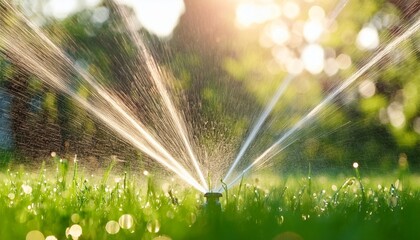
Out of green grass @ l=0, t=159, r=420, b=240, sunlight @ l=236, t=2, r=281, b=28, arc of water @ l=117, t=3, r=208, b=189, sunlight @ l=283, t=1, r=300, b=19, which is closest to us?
green grass @ l=0, t=159, r=420, b=240

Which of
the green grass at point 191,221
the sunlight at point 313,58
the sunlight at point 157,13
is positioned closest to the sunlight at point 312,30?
the sunlight at point 313,58

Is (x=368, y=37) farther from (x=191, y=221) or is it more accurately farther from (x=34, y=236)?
(x=34, y=236)

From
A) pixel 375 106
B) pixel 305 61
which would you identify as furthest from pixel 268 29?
pixel 375 106

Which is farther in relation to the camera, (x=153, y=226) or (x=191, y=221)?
(x=191, y=221)

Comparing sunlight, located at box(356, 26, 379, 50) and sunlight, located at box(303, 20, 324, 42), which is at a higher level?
sunlight, located at box(303, 20, 324, 42)

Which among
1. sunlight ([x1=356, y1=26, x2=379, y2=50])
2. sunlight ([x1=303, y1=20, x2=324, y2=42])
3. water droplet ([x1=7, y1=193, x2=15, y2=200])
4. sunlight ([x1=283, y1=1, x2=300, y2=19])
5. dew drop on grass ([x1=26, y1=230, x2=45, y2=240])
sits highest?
sunlight ([x1=283, y1=1, x2=300, y2=19])

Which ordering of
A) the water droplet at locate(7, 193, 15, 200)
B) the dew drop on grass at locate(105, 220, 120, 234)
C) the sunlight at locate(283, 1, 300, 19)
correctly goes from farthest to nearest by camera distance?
1. the sunlight at locate(283, 1, 300, 19)
2. the water droplet at locate(7, 193, 15, 200)
3. the dew drop on grass at locate(105, 220, 120, 234)

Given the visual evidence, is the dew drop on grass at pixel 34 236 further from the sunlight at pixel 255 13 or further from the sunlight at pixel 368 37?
the sunlight at pixel 368 37

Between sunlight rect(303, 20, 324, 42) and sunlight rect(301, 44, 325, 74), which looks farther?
sunlight rect(301, 44, 325, 74)

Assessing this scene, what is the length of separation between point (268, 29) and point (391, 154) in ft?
13.0

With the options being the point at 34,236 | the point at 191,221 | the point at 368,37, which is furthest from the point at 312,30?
the point at 34,236

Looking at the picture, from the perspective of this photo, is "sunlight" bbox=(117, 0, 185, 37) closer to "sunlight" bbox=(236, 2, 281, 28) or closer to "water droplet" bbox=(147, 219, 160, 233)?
"sunlight" bbox=(236, 2, 281, 28)

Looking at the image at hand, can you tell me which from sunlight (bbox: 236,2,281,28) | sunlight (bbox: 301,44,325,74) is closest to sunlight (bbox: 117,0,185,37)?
sunlight (bbox: 236,2,281,28)

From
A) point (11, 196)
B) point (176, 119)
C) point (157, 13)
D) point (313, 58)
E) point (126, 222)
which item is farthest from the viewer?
point (313, 58)
